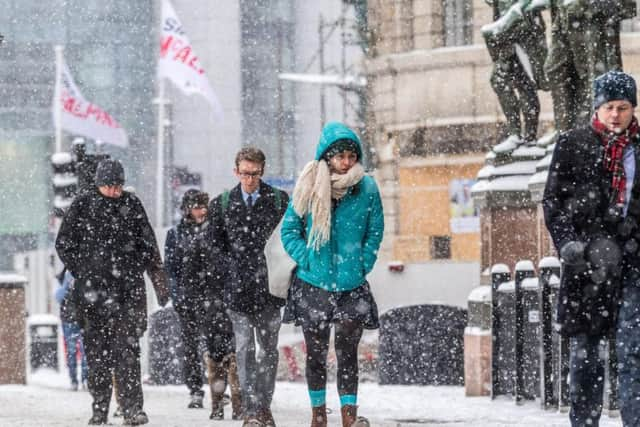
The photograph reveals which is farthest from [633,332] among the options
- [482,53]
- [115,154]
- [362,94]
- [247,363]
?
[115,154]

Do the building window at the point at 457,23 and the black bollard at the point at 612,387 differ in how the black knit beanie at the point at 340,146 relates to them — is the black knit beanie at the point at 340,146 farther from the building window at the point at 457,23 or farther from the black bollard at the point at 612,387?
the building window at the point at 457,23

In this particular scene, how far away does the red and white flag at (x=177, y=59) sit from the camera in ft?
101

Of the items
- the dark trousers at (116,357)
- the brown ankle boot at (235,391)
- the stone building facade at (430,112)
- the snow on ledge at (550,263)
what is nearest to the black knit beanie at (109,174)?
the dark trousers at (116,357)

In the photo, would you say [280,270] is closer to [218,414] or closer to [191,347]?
[218,414]

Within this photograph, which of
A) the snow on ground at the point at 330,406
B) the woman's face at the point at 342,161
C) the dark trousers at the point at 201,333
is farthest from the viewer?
the dark trousers at the point at 201,333

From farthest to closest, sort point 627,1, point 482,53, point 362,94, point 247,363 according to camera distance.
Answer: point 362,94
point 482,53
point 627,1
point 247,363

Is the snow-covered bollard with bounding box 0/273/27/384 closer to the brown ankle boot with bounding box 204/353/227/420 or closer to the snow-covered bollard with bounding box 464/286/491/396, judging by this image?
the snow-covered bollard with bounding box 464/286/491/396

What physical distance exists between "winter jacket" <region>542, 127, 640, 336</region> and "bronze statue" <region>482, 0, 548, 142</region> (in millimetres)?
8255

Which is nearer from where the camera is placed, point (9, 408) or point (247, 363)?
point (247, 363)

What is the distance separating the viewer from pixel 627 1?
42.2 feet

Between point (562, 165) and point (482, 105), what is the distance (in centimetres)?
2575

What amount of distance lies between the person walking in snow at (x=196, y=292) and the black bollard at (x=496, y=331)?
7.25ft

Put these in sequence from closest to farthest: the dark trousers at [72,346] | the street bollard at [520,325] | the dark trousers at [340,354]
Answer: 1. the dark trousers at [340,354]
2. the street bollard at [520,325]
3. the dark trousers at [72,346]

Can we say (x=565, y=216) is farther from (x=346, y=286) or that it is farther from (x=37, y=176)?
(x=37, y=176)
